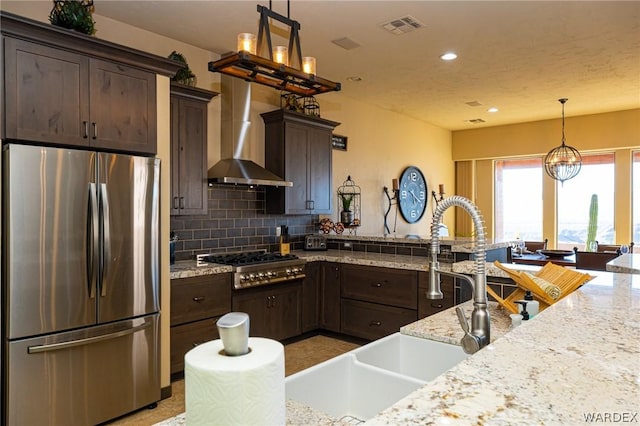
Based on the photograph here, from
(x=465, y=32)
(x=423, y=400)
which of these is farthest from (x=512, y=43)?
(x=423, y=400)

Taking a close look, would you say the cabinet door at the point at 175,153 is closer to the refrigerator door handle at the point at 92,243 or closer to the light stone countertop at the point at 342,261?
the light stone countertop at the point at 342,261

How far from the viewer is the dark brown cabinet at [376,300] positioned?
4.00 m

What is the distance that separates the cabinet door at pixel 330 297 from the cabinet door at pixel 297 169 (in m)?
0.74

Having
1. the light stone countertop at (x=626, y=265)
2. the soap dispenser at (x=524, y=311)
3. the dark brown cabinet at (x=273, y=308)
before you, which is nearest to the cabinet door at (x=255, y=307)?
the dark brown cabinet at (x=273, y=308)

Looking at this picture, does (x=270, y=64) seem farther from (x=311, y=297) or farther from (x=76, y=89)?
(x=311, y=297)

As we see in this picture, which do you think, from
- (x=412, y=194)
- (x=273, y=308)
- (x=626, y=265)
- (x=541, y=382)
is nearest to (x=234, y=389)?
(x=541, y=382)

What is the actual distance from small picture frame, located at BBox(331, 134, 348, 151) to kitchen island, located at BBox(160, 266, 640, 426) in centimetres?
474

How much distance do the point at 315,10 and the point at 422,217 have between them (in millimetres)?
4938

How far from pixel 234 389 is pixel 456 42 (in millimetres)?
4121

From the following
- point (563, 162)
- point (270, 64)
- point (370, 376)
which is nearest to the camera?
point (370, 376)

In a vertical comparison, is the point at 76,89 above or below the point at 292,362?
above

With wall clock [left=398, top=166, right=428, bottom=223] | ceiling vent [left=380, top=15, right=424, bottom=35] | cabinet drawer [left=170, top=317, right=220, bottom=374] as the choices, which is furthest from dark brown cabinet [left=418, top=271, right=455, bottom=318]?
wall clock [left=398, top=166, right=428, bottom=223]

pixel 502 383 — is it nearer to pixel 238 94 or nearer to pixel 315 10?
pixel 315 10

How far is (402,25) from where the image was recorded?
361cm
